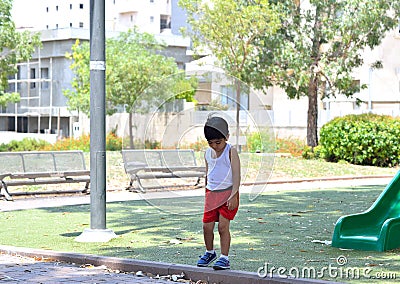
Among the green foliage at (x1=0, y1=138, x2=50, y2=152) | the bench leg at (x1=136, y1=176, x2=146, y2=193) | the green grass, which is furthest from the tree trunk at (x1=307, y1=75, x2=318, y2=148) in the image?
the bench leg at (x1=136, y1=176, x2=146, y2=193)

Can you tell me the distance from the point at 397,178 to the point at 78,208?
6912mm

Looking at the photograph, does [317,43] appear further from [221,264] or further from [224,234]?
[221,264]

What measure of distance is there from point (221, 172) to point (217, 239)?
291 cm

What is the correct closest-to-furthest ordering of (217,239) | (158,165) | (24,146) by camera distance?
1. (217,239)
2. (158,165)
3. (24,146)

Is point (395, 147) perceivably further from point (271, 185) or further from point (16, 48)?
point (16, 48)

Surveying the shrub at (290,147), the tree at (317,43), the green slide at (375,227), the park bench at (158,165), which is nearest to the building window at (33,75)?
the shrub at (290,147)

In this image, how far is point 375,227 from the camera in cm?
1033

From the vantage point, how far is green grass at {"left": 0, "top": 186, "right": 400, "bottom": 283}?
30.1ft

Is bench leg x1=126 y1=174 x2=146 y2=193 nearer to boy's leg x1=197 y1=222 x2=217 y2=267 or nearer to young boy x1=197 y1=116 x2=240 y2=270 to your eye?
boy's leg x1=197 y1=222 x2=217 y2=267

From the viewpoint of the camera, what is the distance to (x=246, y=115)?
12586mm

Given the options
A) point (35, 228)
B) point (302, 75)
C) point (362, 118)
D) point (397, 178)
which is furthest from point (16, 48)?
point (397, 178)

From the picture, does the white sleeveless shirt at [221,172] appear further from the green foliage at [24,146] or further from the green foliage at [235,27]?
the green foliage at [24,146]

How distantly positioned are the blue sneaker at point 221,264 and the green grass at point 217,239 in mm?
282

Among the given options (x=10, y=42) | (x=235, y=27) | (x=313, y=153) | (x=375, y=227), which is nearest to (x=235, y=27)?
(x=235, y=27)
